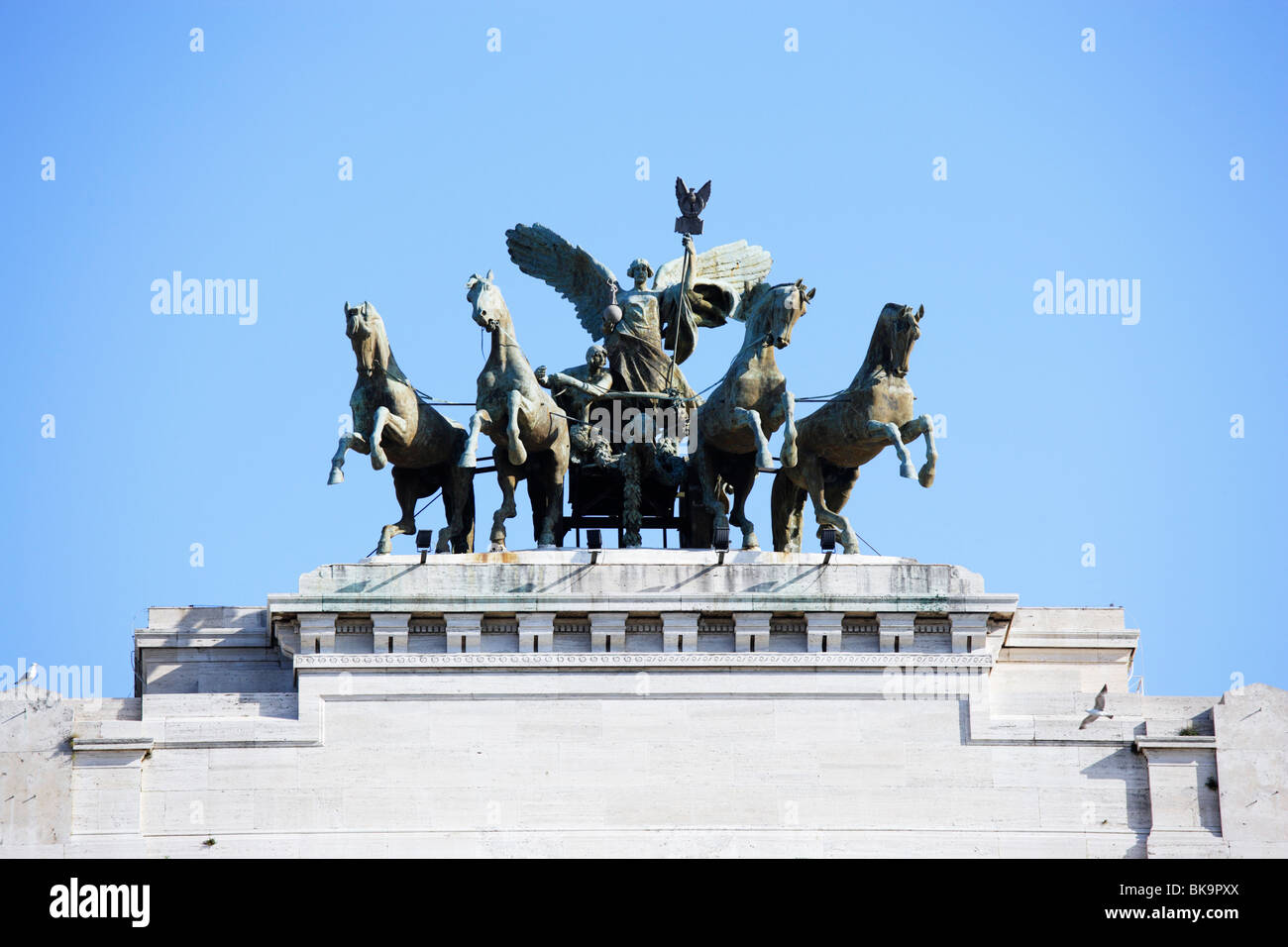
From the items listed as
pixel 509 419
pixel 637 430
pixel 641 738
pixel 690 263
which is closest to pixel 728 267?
pixel 690 263

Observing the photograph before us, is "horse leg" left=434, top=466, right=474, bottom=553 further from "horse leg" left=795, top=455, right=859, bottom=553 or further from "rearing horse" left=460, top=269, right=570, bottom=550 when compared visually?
"horse leg" left=795, top=455, right=859, bottom=553

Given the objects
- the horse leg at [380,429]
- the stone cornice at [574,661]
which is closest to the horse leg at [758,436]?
the stone cornice at [574,661]

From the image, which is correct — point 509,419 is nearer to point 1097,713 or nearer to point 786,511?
point 786,511

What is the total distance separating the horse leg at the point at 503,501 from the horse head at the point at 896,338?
20.1 ft

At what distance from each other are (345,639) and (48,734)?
474cm

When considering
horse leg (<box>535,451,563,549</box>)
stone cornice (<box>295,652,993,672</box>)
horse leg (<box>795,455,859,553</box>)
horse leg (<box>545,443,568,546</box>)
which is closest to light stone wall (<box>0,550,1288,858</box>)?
stone cornice (<box>295,652,993,672</box>)

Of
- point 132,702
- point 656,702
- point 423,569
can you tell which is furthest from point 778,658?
point 132,702

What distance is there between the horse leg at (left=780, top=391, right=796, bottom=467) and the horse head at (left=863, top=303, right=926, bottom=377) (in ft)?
4.74

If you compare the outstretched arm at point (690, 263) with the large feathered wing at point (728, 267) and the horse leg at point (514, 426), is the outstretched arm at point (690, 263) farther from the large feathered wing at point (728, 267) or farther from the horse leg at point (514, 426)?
the horse leg at point (514, 426)

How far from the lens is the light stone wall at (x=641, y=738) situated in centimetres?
5066

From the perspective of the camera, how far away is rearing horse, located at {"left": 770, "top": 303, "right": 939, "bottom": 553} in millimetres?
53500

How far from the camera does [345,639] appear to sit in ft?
171
